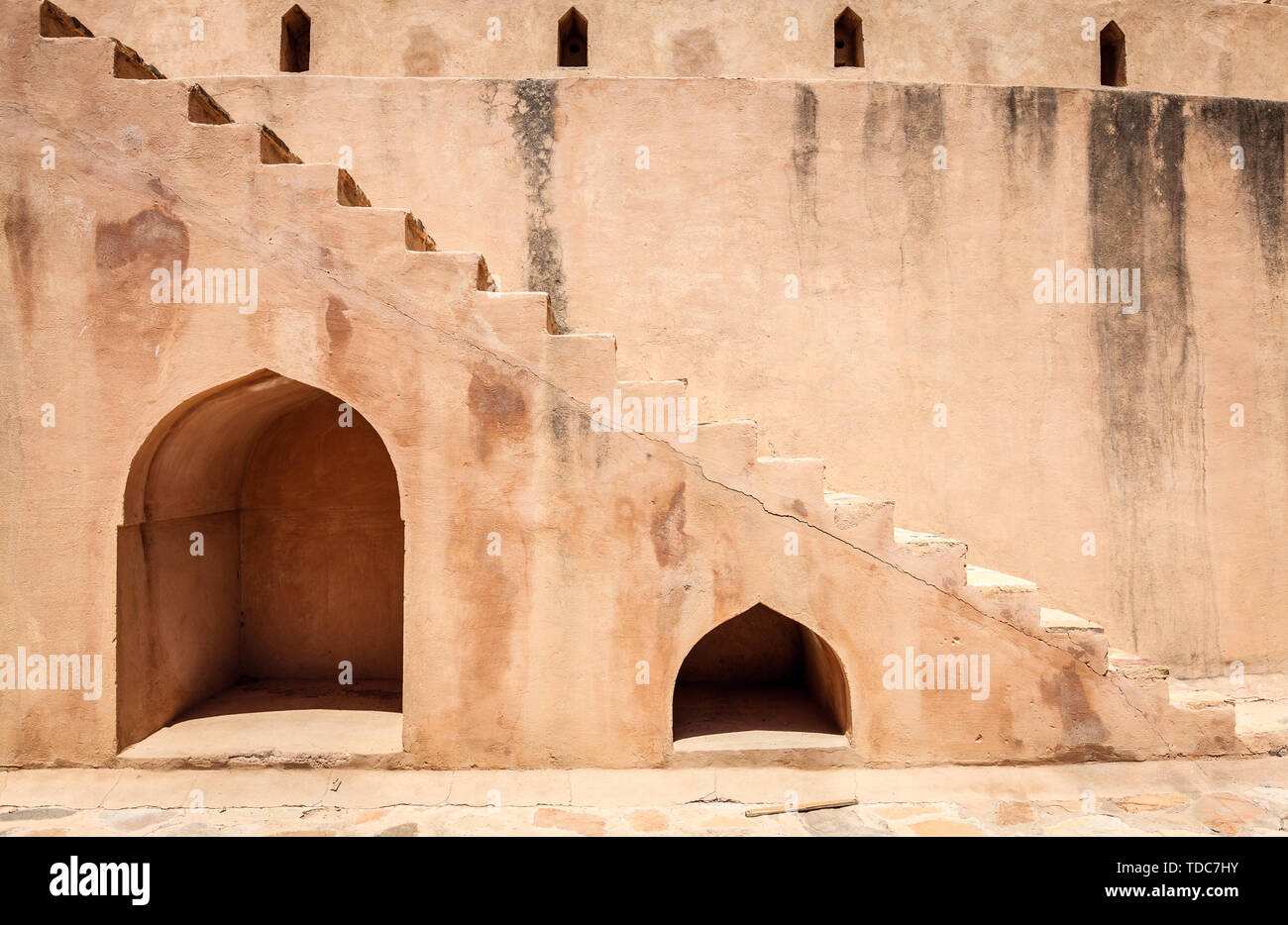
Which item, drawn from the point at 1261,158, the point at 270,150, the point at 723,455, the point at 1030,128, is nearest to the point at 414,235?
the point at 270,150

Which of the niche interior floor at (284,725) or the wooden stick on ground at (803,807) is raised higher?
the niche interior floor at (284,725)

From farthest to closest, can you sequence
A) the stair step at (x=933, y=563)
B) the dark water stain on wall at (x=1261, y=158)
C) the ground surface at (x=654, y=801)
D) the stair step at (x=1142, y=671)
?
the dark water stain on wall at (x=1261, y=158) → the stair step at (x=1142, y=671) → the stair step at (x=933, y=563) → the ground surface at (x=654, y=801)

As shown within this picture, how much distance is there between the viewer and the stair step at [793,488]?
17.1 feet

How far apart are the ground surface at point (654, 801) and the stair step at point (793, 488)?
5.57 feet

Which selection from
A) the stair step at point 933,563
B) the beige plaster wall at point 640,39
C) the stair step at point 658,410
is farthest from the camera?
the beige plaster wall at point 640,39

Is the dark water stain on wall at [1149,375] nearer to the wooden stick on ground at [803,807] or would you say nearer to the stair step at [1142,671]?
the stair step at [1142,671]

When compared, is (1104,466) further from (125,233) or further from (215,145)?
(125,233)

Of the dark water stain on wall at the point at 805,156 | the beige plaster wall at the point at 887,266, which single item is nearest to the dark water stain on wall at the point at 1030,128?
the beige plaster wall at the point at 887,266

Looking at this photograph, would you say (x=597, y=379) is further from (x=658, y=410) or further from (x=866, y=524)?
(x=866, y=524)

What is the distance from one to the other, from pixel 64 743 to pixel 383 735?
6.47 feet

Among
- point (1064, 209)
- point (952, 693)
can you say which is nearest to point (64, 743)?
point (952, 693)

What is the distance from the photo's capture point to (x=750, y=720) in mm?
5965

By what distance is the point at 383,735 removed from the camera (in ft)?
18.5

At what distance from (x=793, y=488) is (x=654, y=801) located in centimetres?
214
